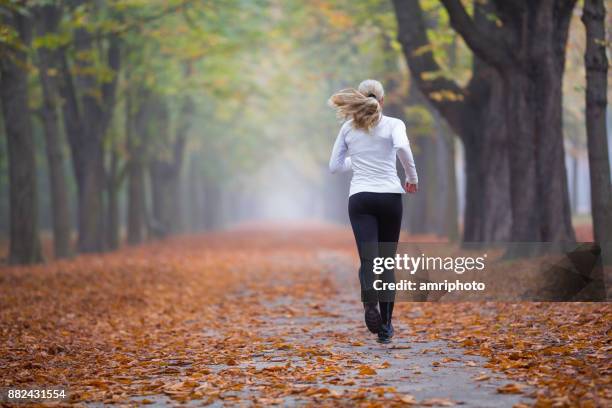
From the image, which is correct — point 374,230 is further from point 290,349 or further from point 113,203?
A: point 113,203

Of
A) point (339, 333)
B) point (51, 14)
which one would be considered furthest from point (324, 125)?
point (339, 333)

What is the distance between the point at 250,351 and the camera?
8.11 meters

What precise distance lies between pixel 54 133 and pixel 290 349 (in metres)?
14.7

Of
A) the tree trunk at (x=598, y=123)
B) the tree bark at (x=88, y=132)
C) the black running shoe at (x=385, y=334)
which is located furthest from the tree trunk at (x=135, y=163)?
the black running shoe at (x=385, y=334)

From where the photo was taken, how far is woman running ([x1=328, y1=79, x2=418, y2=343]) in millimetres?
7645

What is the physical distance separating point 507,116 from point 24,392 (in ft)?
30.8

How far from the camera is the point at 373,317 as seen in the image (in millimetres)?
7957

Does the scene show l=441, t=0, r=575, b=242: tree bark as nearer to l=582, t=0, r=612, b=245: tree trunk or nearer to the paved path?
l=582, t=0, r=612, b=245: tree trunk

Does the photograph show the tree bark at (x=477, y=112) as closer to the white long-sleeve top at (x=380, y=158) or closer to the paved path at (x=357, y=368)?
the paved path at (x=357, y=368)

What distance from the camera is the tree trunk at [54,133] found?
2084 cm

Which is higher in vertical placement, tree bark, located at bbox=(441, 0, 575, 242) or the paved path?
tree bark, located at bbox=(441, 0, 575, 242)

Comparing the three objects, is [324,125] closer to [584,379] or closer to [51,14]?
[51,14]

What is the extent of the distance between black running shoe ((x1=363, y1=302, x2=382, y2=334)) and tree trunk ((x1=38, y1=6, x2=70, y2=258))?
14375 mm

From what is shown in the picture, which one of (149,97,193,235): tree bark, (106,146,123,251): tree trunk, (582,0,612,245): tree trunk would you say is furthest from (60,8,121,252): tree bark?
(582,0,612,245): tree trunk
